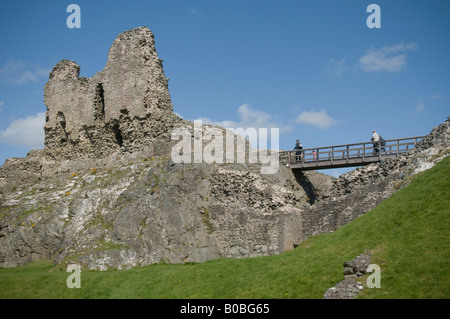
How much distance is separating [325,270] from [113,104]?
2125 cm

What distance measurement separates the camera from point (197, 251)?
27766 mm

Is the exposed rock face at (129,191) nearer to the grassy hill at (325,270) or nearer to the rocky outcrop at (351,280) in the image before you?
the grassy hill at (325,270)

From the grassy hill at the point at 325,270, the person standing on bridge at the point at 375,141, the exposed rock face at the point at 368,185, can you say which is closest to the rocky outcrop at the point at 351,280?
the grassy hill at the point at 325,270

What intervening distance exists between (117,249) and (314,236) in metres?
9.77

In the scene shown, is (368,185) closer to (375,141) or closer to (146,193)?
(375,141)

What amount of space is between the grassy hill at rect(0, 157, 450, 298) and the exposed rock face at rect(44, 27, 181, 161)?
11409mm

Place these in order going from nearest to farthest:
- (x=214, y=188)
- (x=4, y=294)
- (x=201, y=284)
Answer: (x=201, y=284) → (x=4, y=294) → (x=214, y=188)

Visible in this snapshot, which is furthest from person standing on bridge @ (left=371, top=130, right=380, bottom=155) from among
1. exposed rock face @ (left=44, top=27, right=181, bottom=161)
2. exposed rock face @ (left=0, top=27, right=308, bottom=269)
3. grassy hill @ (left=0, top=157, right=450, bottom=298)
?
exposed rock face @ (left=44, top=27, right=181, bottom=161)

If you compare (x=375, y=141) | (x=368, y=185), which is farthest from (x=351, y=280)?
(x=375, y=141)

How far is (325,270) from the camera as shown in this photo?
1928 cm

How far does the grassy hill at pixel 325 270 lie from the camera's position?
16766mm

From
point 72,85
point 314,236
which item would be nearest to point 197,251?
point 314,236

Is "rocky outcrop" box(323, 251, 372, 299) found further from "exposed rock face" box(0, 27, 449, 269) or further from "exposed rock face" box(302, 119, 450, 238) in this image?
"exposed rock face" box(0, 27, 449, 269)
